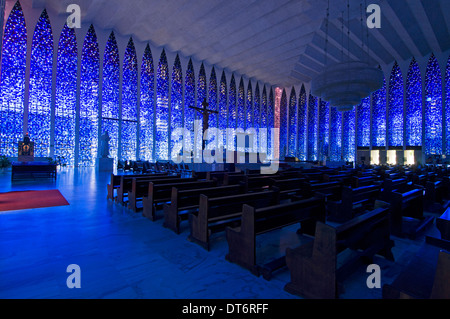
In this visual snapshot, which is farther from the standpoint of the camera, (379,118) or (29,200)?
(379,118)

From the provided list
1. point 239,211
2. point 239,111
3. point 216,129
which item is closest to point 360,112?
point 239,111

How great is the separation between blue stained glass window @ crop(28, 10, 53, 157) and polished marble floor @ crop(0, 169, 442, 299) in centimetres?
1231

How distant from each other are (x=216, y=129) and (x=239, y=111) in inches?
142

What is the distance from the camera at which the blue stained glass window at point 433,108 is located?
51.3 feet

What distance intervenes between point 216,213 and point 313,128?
2159 centimetres

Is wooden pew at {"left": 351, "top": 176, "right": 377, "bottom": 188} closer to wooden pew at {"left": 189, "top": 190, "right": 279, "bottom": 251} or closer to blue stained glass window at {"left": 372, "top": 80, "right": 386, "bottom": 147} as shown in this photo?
wooden pew at {"left": 189, "top": 190, "right": 279, "bottom": 251}

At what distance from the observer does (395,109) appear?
17.6 m

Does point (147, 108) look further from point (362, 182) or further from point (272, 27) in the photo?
point (362, 182)

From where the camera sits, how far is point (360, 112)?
759 inches

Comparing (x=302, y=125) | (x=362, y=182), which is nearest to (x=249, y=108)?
(x=302, y=125)

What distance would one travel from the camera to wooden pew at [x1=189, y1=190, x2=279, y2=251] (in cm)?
254

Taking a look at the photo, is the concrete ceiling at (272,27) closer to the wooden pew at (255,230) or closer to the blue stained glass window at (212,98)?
the blue stained glass window at (212,98)

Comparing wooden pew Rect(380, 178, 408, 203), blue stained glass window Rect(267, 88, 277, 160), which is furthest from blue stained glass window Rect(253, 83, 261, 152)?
wooden pew Rect(380, 178, 408, 203)
